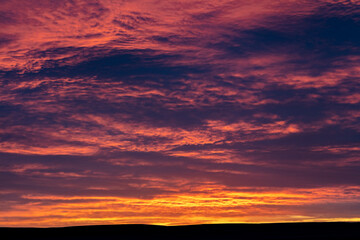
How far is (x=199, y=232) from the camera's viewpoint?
19.6 m

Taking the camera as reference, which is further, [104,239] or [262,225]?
[262,225]

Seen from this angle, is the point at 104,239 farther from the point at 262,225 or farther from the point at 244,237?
the point at 262,225

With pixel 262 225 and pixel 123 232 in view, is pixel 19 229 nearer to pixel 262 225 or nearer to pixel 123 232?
pixel 123 232

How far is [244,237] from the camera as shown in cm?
1759

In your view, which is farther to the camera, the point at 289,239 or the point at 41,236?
the point at 41,236

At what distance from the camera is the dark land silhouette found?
17.9 meters

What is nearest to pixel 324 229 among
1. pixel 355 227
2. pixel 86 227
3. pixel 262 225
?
pixel 355 227

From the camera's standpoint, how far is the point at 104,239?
17.6 meters

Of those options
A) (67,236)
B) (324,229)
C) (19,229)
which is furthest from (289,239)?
(19,229)

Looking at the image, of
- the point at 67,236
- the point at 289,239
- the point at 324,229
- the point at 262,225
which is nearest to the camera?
the point at 289,239

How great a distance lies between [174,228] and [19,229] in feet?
22.9

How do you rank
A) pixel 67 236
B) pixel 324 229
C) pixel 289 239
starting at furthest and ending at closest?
pixel 324 229, pixel 67 236, pixel 289 239

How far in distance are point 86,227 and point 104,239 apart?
4.51m

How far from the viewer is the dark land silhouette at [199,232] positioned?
1791cm
